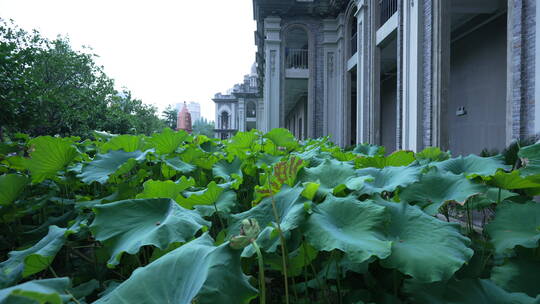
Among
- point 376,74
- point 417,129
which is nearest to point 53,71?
point 376,74

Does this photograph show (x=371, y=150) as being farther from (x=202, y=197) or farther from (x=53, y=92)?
(x=53, y=92)

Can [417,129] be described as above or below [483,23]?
below

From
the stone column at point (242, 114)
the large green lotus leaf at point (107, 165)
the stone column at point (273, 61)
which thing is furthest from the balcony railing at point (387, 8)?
the stone column at point (242, 114)

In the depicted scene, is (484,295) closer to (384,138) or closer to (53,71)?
(384,138)

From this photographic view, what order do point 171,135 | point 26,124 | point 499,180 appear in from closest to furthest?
point 499,180 → point 171,135 → point 26,124

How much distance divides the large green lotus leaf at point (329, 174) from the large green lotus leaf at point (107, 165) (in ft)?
2.58

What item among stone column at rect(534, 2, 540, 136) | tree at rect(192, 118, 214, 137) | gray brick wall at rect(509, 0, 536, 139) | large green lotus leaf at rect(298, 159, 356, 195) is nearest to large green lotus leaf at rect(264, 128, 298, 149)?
large green lotus leaf at rect(298, 159, 356, 195)

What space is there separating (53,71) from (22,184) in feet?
59.8

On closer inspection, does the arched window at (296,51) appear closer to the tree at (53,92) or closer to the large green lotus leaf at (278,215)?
the tree at (53,92)

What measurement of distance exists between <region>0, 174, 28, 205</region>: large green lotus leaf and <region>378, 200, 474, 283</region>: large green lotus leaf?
1589 millimetres

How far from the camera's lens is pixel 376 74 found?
34.4 ft

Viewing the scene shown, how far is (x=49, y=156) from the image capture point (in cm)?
162

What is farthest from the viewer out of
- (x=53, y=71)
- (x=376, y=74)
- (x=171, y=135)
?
(x=53, y=71)

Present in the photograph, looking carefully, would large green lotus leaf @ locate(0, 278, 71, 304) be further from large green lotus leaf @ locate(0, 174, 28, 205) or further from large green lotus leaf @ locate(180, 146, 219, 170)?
large green lotus leaf @ locate(180, 146, 219, 170)
